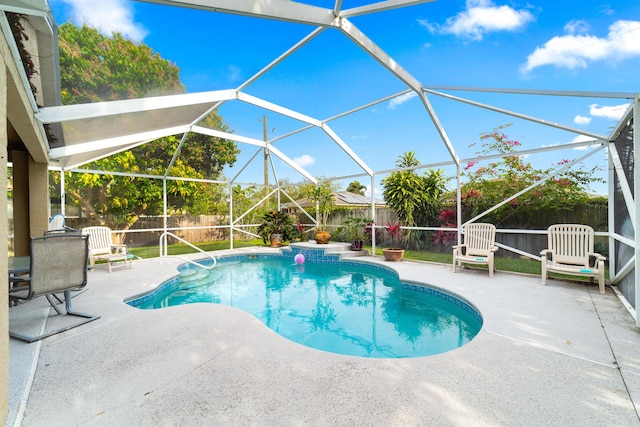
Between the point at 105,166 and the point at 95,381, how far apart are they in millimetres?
12184

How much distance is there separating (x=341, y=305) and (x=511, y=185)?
7411 millimetres

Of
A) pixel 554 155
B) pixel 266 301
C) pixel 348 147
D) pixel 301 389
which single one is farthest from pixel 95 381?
pixel 554 155

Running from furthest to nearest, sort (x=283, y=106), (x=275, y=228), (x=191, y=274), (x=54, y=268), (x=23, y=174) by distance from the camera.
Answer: (x=275, y=228) < (x=191, y=274) < (x=283, y=106) < (x=23, y=174) < (x=54, y=268)

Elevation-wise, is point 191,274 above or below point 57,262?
below

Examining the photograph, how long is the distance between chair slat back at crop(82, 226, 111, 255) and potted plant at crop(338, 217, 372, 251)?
293 inches

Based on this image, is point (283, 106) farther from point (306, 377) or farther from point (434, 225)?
point (434, 225)

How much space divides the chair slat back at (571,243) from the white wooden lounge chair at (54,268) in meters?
7.82

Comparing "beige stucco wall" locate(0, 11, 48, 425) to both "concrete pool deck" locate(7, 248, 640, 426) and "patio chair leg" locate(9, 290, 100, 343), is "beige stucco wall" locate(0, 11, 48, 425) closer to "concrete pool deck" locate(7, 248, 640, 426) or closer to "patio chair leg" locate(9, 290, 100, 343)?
"concrete pool deck" locate(7, 248, 640, 426)

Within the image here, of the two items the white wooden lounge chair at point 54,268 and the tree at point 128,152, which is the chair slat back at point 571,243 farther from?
the tree at point 128,152

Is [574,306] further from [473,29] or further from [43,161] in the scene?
[43,161]

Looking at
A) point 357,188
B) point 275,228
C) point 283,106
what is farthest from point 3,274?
point 357,188

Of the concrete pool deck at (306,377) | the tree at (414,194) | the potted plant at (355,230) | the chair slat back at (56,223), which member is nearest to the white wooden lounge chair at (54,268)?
the concrete pool deck at (306,377)

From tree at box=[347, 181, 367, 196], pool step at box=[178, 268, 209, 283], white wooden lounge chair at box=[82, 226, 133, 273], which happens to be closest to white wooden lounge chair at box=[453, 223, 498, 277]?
pool step at box=[178, 268, 209, 283]

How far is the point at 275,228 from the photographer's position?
12.0 meters
